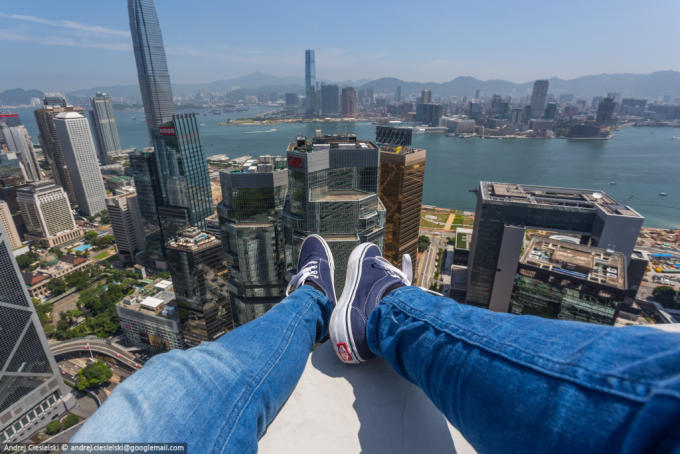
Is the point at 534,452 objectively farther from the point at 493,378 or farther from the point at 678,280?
the point at 678,280

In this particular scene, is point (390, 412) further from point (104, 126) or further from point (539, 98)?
point (539, 98)

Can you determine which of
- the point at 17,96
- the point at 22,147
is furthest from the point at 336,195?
the point at 17,96

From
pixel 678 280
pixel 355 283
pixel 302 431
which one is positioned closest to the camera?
pixel 302 431

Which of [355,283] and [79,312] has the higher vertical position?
[355,283]

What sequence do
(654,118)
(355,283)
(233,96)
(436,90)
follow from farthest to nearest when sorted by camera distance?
(436,90) < (233,96) < (654,118) < (355,283)

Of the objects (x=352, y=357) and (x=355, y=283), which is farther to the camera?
(x=355, y=283)

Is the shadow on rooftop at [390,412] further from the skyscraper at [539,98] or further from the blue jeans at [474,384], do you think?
the skyscraper at [539,98]

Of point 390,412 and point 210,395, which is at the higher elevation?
point 210,395

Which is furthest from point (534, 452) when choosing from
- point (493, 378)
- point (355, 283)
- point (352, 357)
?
point (355, 283)
